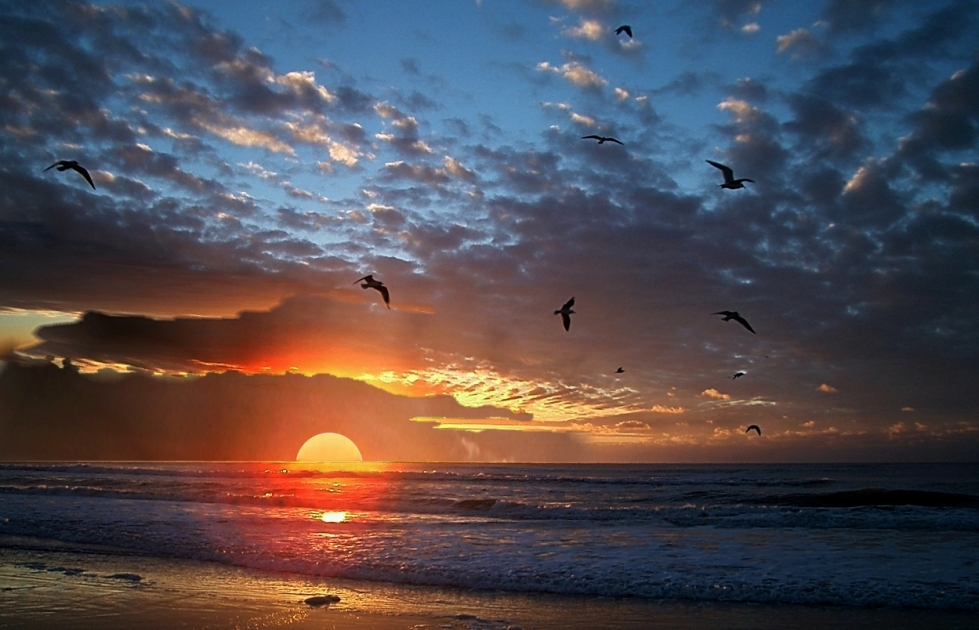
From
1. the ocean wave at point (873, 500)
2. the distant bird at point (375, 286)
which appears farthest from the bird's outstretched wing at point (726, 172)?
the ocean wave at point (873, 500)

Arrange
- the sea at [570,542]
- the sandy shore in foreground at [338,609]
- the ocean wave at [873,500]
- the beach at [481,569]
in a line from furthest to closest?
the ocean wave at [873,500] → the sea at [570,542] → the beach at [481,569] → the sandy shore in foreground at [338,609]

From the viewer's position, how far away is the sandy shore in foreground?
306 inches

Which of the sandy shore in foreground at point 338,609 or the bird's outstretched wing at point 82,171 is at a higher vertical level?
the bird's outstretched wing at point 82,171

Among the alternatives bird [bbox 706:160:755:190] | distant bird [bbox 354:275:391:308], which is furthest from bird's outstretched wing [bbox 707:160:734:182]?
distant bird [bbox 354:275:391:308]

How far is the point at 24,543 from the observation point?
46.2ft

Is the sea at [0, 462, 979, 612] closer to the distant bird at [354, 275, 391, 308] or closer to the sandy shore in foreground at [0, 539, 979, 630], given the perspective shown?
the sandy shore in foreground at [0, 539, 979, 630]

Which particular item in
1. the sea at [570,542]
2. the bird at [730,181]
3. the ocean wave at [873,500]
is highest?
the bird at [730,181]

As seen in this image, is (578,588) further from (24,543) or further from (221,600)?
(24,543)

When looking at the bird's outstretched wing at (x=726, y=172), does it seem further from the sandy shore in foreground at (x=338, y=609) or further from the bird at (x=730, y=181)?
the sandy shore in foreground at (x=338, y=609)

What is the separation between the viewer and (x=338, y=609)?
27.9ft

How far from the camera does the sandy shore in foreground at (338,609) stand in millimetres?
7770

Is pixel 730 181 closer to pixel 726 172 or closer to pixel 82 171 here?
pixel 726 172

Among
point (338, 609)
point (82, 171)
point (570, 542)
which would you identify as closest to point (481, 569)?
point (338, 609)

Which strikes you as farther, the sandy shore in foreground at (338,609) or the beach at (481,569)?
the beach at (481,569)
